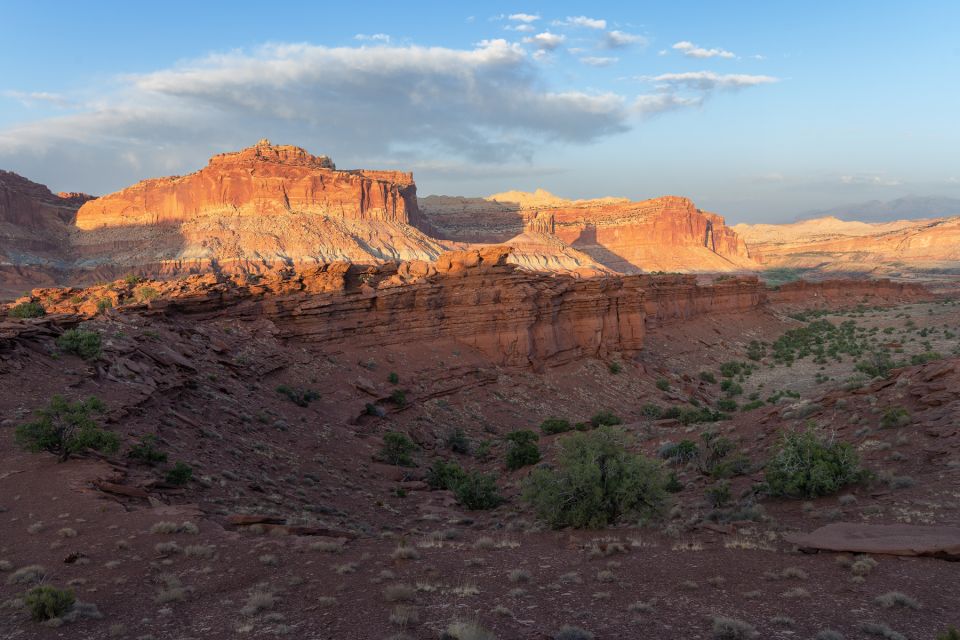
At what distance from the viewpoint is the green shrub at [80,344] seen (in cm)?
1694

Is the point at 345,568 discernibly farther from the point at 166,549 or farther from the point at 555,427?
the point at 555,427

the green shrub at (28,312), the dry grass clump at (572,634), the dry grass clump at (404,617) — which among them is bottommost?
the dry grass clump at (404,617)

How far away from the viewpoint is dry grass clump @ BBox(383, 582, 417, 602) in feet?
24.8

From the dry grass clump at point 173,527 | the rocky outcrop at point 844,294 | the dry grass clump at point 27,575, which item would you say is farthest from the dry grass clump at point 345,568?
the rocky outcrop at point 844,294

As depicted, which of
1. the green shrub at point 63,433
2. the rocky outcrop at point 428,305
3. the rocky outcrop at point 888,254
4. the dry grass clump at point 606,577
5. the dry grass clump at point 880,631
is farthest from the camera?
the rocky outcrop at point 888,254

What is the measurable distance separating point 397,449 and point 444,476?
3.06 metres

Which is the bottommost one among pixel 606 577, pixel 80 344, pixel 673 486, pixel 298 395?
pixel 673 486

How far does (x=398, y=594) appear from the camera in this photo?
24.8 feet

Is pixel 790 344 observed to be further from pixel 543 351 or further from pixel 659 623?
pixel 659 623

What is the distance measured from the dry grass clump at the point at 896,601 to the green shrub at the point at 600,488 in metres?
4.52

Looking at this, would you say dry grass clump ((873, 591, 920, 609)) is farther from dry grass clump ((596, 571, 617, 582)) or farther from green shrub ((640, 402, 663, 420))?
green shrub ((640, 402, 663, 420))

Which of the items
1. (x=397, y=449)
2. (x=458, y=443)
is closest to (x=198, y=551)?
(x=397, y=449)

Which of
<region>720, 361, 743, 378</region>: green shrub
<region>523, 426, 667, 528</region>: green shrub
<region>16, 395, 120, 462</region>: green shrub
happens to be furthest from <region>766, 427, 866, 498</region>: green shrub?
<region>720, 361, 743, 378</region>: green shrub

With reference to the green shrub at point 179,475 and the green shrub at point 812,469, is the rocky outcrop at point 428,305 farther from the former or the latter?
the green shrub at point 812,469
